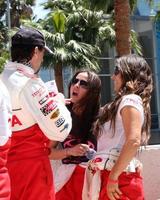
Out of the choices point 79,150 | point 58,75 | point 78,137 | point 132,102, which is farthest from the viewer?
point 58,75

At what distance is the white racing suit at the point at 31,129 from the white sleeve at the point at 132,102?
359 millimetres

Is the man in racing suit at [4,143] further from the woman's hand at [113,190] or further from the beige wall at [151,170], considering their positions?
the beige wall at [151,170]

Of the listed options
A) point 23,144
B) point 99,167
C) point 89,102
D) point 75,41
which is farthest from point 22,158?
point 75,41

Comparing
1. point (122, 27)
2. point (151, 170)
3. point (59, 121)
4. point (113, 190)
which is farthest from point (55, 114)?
point (122, 27)

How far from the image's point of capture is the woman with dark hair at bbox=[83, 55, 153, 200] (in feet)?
8.95

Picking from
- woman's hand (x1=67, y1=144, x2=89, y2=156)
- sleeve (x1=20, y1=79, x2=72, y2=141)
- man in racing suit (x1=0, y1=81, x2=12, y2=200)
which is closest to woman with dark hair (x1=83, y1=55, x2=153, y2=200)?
woman's hand (x1=67, y1=144, x2=89, y2=156)

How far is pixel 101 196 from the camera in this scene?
Result: 9.52ft

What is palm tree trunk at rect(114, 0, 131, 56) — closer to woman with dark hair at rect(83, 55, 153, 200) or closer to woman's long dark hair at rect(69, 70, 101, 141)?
woman's long dark hair at rect(69, 70, 101, 141)

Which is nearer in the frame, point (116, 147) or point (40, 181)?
point (40, 181)

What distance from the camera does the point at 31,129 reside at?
2582 millimetres

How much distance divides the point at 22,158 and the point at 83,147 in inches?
23.5

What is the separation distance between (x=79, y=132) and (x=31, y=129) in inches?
30.1

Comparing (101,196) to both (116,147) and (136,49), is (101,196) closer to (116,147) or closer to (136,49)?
(116,147)

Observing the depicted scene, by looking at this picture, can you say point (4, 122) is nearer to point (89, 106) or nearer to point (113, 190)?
point (113, 190)
